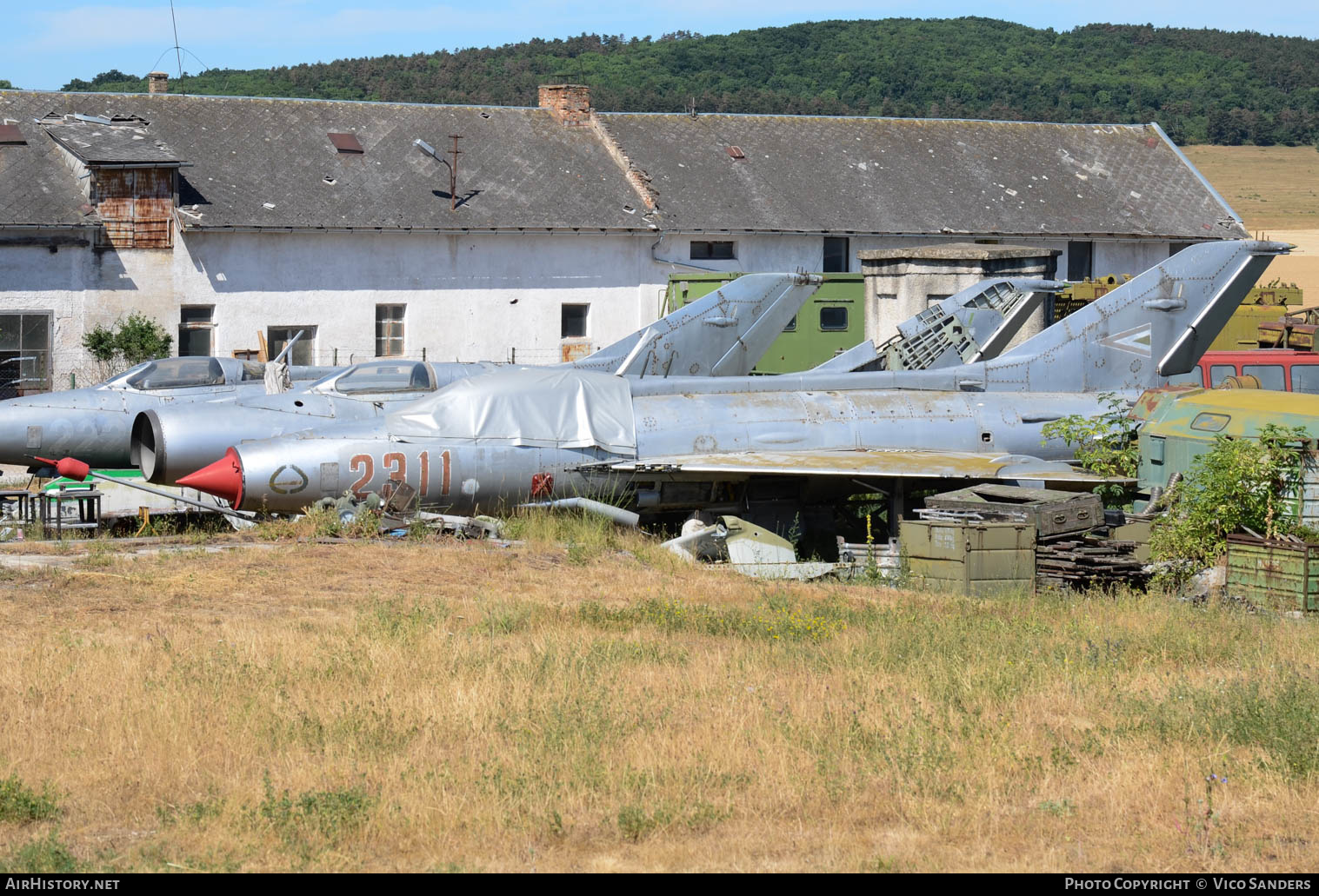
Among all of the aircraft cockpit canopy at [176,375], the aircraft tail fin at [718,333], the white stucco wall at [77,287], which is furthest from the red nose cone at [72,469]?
the white stucco wall at [77,287]

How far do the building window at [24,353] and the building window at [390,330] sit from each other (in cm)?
694

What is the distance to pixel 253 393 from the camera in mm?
18812

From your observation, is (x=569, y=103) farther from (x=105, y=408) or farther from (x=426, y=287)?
(x=105, y=408)

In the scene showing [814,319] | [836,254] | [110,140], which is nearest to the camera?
[814,319]

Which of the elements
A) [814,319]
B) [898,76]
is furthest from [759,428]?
[898,76]

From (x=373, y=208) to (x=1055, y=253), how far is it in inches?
606

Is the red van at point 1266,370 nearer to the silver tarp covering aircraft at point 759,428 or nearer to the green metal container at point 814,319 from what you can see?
the silver tarp covering aircraft at point 759,428

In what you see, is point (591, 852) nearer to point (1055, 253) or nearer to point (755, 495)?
point (755, 495)

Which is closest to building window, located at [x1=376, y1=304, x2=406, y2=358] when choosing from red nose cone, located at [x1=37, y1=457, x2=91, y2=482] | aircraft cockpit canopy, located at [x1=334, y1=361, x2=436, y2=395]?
aircraft cockpit canopy, located at [x1=334, y1=361, x2=436, y2=395]

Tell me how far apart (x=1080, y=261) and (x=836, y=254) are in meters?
7.08

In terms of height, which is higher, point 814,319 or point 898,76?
point 898,76

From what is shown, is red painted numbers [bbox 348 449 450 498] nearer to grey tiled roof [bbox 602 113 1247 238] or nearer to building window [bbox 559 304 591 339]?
building window [bbox 559 304 591 339]

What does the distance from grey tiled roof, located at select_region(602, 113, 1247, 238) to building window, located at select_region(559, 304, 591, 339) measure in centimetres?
290
